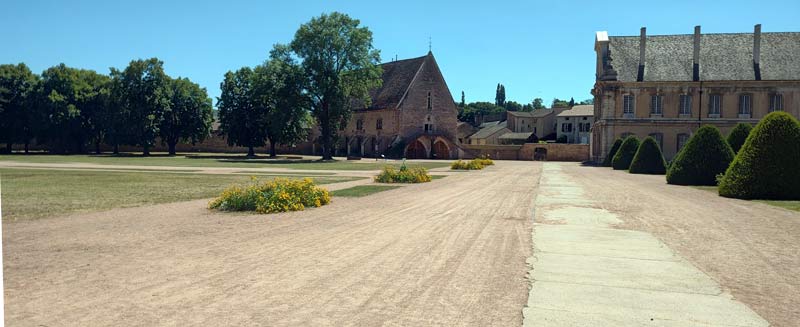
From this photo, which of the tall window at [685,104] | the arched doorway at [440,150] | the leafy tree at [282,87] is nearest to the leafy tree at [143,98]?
the leafy tree at [282,87]

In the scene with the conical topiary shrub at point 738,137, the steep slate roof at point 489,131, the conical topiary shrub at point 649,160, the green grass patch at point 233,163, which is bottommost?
the green grass patch at point 233,163

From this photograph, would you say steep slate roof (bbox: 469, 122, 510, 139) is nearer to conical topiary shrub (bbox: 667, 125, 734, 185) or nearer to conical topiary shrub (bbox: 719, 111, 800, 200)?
conical topiary shrub (bbox: 667, 125, 734, 185)

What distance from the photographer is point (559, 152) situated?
2894 inches

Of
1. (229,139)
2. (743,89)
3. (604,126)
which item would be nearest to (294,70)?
(229,139)

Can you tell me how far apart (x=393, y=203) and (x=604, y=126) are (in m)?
45.9

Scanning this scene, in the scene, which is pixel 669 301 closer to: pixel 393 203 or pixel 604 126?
pixel 393 203

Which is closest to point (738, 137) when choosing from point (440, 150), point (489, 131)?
point (440, 150)

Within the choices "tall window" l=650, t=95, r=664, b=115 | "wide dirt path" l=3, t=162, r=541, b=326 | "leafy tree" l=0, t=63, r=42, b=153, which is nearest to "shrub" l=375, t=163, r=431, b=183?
"wide dirt path" l=3, t=162, r=541, b=326

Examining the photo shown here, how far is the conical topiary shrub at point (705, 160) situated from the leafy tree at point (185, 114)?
64628 millimetres

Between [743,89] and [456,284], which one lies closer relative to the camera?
[456,284]

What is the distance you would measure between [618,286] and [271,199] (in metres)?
10.2

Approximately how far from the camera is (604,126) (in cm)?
5756

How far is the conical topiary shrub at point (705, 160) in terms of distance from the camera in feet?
89.4

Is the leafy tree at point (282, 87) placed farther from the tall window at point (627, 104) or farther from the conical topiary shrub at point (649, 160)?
the conical topiary shrub at point (649, 160)
